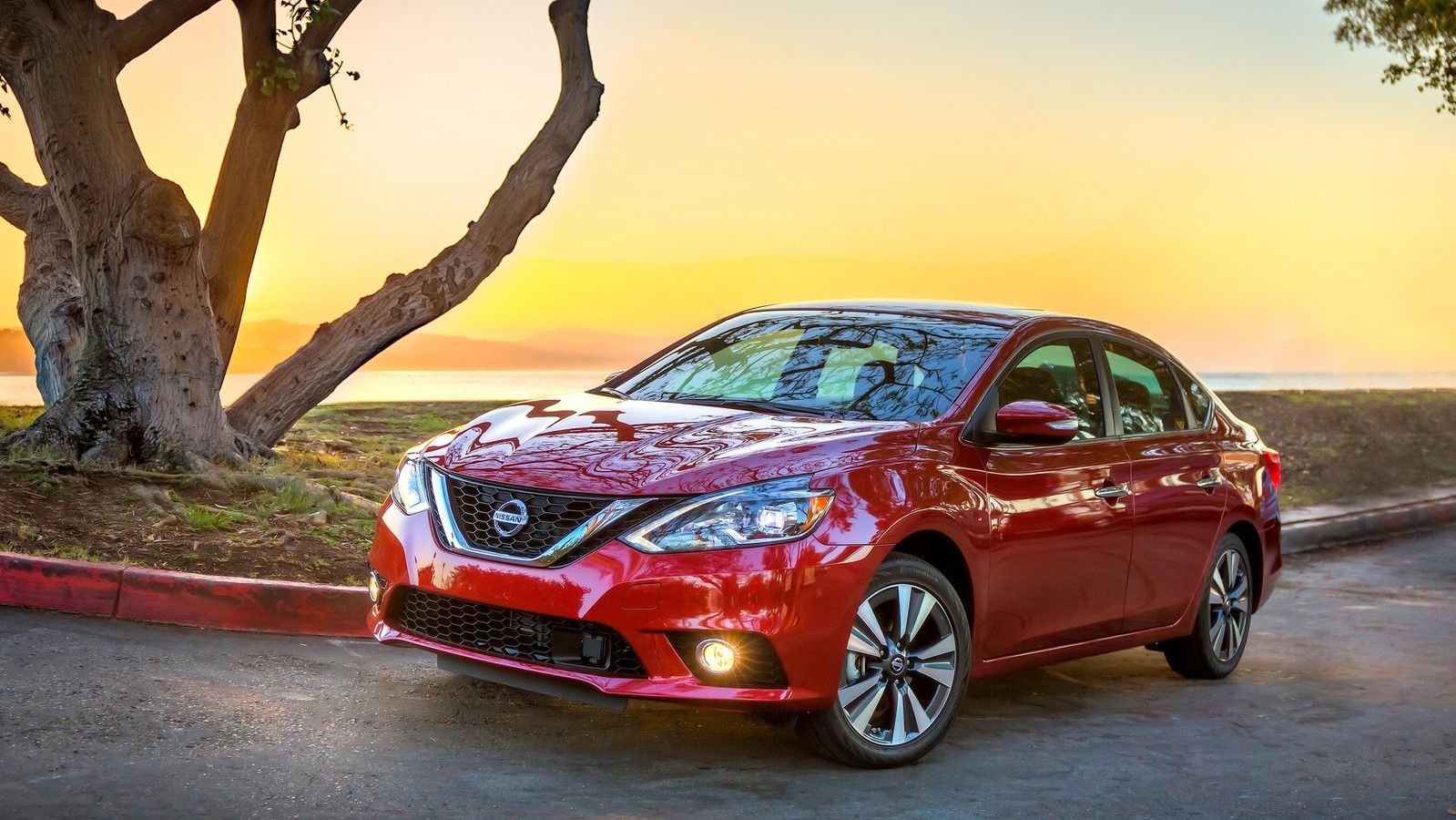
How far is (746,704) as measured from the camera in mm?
5277

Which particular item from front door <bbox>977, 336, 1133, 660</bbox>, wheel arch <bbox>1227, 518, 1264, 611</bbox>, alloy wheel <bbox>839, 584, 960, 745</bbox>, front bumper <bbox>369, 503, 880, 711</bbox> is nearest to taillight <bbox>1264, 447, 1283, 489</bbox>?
wheel arch <bbox>1227, 518, 1264, 611</bbox>

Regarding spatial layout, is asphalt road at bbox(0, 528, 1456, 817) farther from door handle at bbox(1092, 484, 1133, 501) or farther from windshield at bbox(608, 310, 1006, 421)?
windshield at bbox(608, 310, 1006, 421)

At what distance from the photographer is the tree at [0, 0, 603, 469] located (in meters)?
10.5

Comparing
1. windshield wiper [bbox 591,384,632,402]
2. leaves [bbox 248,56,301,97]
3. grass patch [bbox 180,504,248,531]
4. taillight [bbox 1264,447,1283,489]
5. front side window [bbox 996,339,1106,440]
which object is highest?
leaves [bbox 248,56,301,97]

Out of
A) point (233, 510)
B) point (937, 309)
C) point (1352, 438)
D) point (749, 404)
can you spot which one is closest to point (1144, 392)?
point (937, 309)

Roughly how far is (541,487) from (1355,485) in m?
12.4

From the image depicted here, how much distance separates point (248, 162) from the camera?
1233 centimetres

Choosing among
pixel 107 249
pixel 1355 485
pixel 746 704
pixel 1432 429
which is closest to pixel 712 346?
pixel 746 704

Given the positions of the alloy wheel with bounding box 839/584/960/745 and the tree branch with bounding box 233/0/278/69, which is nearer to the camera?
the alloy wheel with bounding box 839/584/960/745

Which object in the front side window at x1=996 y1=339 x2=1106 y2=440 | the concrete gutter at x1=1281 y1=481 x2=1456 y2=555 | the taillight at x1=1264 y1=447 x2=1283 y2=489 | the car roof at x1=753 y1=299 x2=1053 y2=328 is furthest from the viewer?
the concrete gutter at x1=1281 y1=481 x2=1456 y2=555

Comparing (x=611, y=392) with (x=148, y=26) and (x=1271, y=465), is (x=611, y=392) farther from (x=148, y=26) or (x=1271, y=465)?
(x=148, y=26)

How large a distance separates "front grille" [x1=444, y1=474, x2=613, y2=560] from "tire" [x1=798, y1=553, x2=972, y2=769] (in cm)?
100

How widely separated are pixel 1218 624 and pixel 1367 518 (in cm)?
686

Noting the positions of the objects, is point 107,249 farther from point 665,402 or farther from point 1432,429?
point 1432,429
